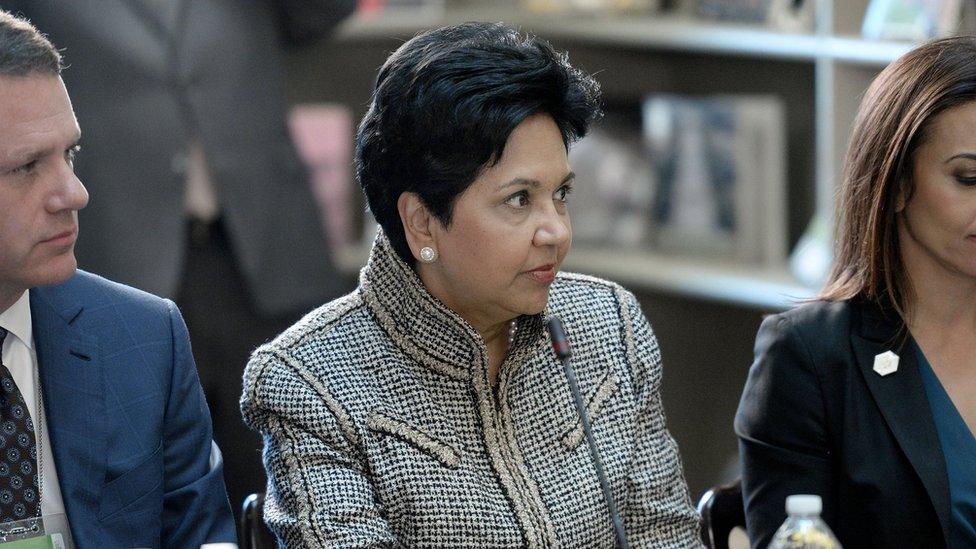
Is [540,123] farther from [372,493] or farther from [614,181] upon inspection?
[614,181]

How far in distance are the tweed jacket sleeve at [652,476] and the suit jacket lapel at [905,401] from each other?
284 millimetres

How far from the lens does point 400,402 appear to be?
1.80 m

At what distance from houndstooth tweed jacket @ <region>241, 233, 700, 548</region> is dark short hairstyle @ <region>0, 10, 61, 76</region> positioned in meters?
0.44

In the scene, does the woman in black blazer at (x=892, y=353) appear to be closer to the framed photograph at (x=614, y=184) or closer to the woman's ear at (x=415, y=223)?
the woman's ear at (x=415, y=223)

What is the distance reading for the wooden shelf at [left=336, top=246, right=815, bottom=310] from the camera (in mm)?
3164

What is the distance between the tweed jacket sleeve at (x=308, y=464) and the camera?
5.54ft

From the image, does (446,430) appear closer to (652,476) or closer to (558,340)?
(558,340)

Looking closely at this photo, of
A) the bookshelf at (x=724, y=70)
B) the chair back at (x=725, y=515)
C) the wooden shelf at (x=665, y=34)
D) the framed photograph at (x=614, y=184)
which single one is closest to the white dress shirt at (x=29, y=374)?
the chair back at (x=725, y=515)

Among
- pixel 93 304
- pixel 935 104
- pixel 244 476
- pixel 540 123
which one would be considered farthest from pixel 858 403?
pixel 244 476

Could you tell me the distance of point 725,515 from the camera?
200 cm

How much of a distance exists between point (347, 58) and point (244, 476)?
1.19 m

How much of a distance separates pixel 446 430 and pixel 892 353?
2.08 feet

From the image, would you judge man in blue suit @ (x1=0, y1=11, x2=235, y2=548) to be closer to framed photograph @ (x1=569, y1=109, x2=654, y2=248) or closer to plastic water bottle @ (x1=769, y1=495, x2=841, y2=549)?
plastic water bottle @ (x1=769, y1=495, x2=841, y2=549)

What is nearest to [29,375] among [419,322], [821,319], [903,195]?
[419,322]
